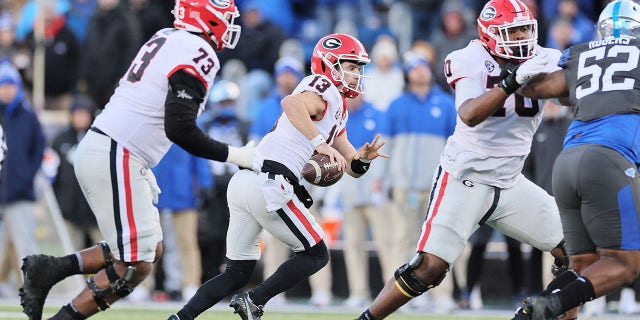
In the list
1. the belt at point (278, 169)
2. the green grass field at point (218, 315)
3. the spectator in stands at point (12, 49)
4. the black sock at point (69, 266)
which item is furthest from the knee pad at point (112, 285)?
the spectator in stands at point (12, 49)

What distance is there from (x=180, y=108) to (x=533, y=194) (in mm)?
2211

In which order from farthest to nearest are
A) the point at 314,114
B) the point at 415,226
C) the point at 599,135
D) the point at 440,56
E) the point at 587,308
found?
the point at 440,56 → the point at 415,226 → the point at 587,308 → the point at 314,114 → the point at 599,135

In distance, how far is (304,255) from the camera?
6875mm

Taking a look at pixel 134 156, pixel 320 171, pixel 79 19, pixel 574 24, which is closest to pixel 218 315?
pixel 134 156

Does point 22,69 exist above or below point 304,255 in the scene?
below

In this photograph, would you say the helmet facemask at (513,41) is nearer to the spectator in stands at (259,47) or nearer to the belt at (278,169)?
the belt at (278,169)

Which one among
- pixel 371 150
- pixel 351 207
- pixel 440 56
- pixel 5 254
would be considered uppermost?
pixel 371 150

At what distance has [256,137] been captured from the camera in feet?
37.1

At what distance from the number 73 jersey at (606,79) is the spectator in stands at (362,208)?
190 inches

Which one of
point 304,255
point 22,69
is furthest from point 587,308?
point 22,69

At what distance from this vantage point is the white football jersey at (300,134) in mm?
6828

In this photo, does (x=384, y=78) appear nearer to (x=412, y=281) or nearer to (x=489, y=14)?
(x=489, y=14)

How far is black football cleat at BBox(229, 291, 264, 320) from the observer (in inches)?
263

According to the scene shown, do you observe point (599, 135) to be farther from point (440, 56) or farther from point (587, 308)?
point (440, 56)
